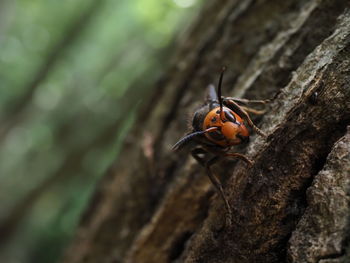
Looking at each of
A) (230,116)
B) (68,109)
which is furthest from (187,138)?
(68,109)

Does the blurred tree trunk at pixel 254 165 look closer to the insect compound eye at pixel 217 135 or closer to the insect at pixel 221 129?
the insect at pixel 221 129

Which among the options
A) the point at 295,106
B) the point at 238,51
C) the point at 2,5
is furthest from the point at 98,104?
the point at 295,106

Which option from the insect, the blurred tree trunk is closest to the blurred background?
the blurred tree trunk

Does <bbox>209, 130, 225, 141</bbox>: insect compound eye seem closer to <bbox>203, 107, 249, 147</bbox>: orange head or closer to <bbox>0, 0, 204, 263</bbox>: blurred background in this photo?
<bbox>203, 107, 249, 147</bbox>: orange head

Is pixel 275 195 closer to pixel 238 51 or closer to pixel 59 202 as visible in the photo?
pixel 238 51

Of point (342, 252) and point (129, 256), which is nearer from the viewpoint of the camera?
point (342, 252)
